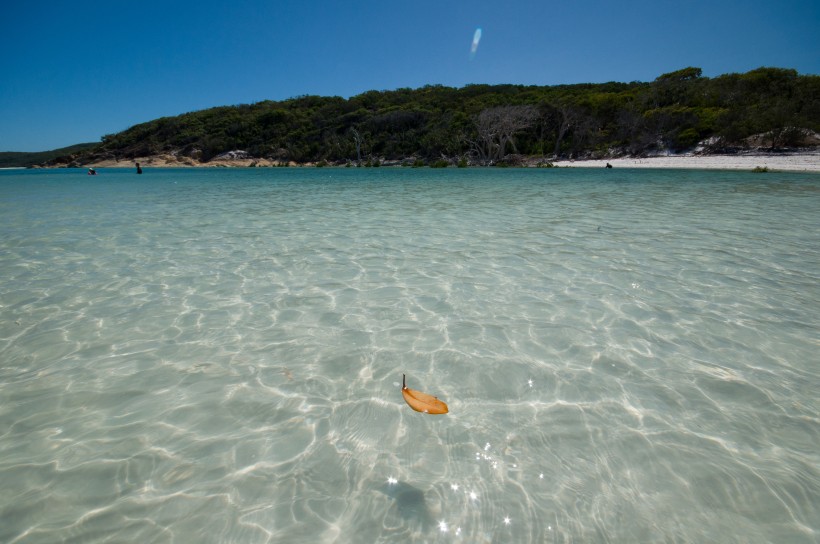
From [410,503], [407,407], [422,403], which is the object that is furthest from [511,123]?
[410,503]

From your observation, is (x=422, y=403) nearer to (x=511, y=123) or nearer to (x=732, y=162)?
(x=732, y=162)

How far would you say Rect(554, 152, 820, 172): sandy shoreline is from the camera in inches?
1203

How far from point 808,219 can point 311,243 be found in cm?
1219

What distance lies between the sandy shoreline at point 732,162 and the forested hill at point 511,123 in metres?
3.15

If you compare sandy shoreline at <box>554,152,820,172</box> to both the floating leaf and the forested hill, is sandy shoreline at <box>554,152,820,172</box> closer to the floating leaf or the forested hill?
the forested hill

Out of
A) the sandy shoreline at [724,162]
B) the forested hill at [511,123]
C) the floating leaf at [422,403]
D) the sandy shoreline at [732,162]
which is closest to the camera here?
the floating leaf at [422,403]

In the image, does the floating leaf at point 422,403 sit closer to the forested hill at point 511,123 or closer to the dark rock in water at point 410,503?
the dark rock in water at point 410,503

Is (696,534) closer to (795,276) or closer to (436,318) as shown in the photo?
(436,318)

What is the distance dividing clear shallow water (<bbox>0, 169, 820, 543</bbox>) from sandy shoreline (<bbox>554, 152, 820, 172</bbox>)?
3373cm

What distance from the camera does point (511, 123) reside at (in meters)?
50.6

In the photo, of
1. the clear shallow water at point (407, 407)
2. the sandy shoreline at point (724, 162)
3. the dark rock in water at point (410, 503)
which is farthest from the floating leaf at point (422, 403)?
the sandy shoreline at point (724, 162)

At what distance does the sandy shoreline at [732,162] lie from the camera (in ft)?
100

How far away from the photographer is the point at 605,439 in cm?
245

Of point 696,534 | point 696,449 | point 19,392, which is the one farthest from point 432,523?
point 19,392
